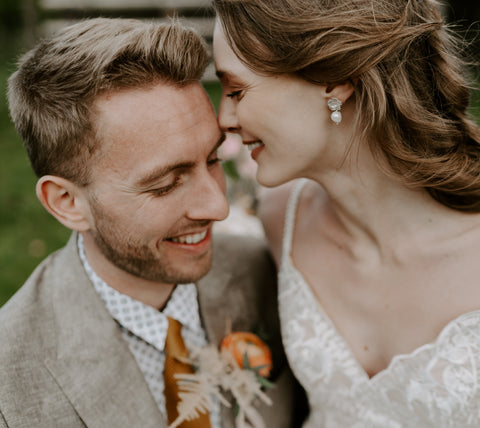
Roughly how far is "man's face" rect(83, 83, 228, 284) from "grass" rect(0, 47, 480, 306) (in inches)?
113

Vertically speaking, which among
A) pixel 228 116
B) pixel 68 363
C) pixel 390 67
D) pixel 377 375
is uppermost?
pixel 390 67

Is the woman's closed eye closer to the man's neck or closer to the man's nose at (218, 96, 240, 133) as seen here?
the man's nose at (218, 96, 240, 133)

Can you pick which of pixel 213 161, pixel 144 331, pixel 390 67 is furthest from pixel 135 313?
pixel 390 67

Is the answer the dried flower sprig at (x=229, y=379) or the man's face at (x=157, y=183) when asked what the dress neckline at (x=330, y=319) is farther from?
the man's face at (x=157, y=183)

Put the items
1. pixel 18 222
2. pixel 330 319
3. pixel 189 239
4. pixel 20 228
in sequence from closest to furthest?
pixel 189 239, pixel 330 319, pixel 20 228, pixel 18 222

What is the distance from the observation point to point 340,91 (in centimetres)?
Result: 229

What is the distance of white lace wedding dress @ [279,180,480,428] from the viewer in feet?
7.01

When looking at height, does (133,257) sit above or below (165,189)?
below

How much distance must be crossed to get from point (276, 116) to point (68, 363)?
1392mm

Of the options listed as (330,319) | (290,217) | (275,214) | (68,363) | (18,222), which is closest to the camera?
(68,363)

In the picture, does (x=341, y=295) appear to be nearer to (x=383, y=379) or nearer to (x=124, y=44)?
(x=383, y=379)

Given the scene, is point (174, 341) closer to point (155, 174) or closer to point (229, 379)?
point (229, 379)

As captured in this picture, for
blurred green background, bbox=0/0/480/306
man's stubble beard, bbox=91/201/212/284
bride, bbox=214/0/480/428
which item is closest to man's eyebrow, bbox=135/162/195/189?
man's stubble beard, bbox=91/201/212/284

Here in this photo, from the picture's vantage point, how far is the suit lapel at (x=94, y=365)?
215 centimetres
